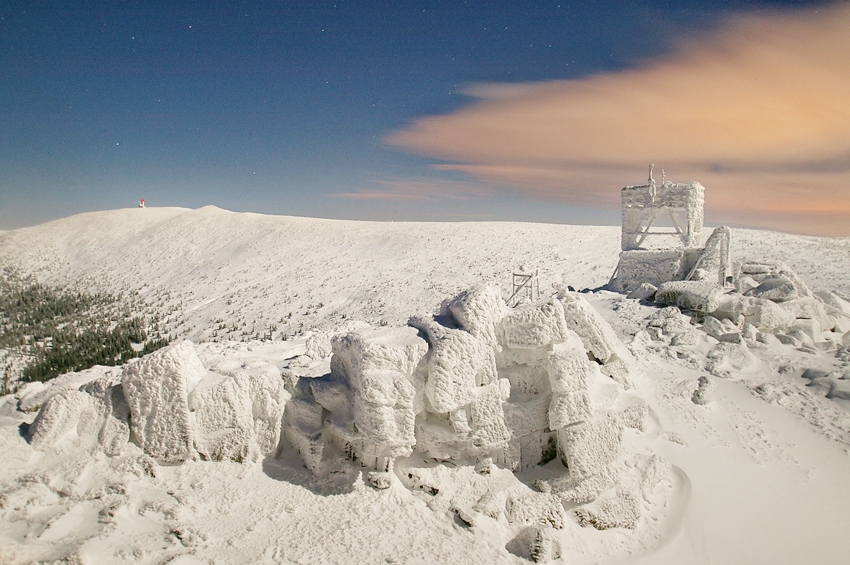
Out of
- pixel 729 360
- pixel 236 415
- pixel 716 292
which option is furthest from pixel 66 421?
pixel 716 292

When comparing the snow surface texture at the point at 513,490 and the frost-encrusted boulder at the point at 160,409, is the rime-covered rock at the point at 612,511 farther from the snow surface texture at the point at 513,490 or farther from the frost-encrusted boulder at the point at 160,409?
the frost-encrusted boulder at the point at 160,409

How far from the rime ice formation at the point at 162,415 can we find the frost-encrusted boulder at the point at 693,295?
9.72 m

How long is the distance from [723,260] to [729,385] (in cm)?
744

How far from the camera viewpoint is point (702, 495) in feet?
17.9

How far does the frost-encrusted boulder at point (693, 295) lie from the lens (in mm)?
10297

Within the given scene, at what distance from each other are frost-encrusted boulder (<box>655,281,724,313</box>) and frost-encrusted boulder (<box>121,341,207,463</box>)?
1043 cm

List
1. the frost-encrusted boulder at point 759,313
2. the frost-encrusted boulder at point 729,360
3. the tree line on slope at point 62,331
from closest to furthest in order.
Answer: the frost-encrusted boulder at point 729,360
the frost-encrusted boulder at point 759,313
the tree line on slope at point 62,331

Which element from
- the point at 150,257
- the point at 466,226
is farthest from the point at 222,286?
the point at 466,226

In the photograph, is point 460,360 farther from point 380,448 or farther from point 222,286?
point 222,286

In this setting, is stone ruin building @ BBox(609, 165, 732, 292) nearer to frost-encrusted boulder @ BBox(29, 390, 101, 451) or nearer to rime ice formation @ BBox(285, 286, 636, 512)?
rime ice formation @ BBox(285, 286, 636, 512)

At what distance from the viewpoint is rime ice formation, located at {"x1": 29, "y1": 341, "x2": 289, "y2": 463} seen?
14.6ft

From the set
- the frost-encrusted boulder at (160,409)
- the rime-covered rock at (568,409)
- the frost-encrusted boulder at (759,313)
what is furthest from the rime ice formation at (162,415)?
the frost-encrusted boulder at (759,313)

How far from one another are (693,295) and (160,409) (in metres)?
10.7

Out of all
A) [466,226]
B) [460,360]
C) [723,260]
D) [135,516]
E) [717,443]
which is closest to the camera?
[135,516]
